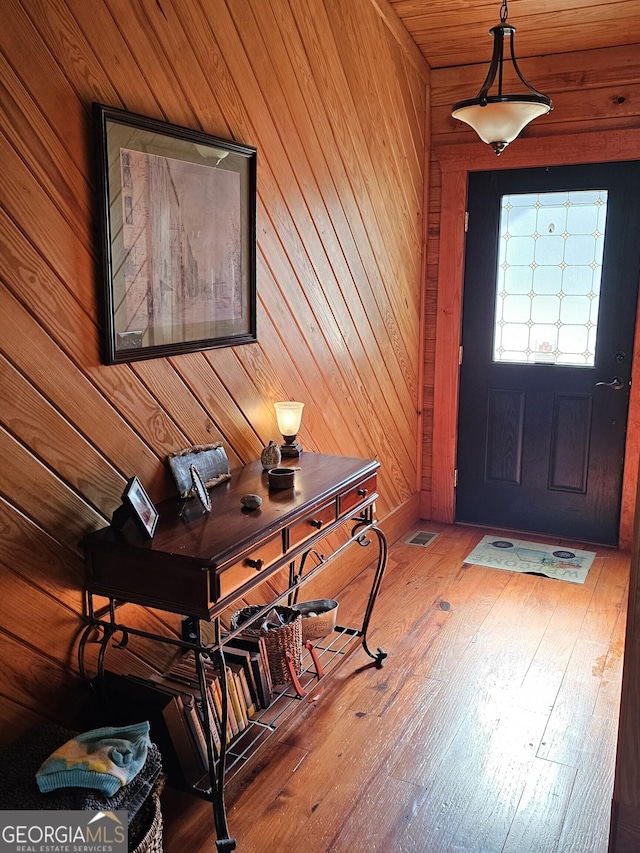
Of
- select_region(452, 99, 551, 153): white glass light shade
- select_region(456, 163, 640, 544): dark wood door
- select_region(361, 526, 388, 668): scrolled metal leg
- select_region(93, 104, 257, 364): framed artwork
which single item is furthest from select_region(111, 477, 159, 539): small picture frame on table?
select_region(456, 163, 640, 544): dark wood door

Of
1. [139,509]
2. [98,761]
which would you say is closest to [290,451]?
[139,509]

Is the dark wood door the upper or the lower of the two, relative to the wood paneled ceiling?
lower

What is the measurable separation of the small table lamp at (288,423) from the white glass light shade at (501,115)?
4.38 feet

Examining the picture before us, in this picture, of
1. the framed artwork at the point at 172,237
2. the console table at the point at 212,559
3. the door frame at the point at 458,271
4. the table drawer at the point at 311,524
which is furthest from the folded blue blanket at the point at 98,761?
the door frame at the point at 458,271

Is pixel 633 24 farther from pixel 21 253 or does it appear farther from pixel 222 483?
pixel 21 253

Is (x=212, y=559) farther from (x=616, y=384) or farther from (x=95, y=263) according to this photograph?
(x=616, y=384)

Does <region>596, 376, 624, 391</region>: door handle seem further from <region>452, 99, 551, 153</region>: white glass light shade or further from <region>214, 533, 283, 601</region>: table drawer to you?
<region>214, 533, 283, 601</region>: table drawer

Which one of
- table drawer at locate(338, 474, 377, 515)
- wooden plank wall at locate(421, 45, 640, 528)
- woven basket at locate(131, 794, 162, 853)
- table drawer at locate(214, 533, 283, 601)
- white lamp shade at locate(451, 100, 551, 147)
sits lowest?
woven basket at locate(131, 794, 162, 853)

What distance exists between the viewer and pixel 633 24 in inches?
147

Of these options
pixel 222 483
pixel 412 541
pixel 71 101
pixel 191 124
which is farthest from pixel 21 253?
pixel 412 541

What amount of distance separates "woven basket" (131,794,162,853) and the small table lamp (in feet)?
4.48

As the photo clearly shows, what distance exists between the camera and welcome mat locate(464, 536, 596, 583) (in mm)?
4047

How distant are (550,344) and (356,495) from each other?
2.13 metres

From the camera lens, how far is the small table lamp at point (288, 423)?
2.94 metres
